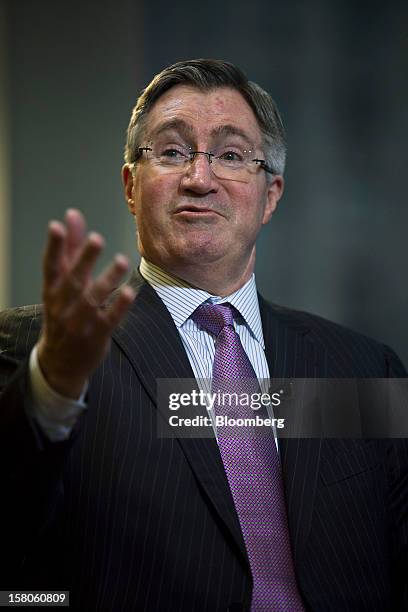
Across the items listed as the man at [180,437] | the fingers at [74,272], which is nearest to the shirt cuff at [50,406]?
the man at [180,437]

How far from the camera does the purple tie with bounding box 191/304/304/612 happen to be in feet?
4.53

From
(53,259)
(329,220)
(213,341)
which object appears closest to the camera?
(53,259)

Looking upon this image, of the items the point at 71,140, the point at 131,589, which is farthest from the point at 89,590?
the point at 71,140

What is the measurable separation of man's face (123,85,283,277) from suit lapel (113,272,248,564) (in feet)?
0.37

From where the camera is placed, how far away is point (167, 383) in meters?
1.48

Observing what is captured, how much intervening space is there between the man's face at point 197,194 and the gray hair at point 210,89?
0.02m

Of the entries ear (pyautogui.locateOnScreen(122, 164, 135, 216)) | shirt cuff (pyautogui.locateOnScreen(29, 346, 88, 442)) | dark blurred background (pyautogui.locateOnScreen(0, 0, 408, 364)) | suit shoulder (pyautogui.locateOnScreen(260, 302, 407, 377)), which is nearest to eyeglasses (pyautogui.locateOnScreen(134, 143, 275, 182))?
ear (pyautogui.locateOnScreen(122, 164, 135, 216))

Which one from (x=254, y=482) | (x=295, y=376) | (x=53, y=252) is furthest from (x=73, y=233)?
(x=295, y=376)

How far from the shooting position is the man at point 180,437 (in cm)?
110

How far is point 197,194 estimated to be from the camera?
65.4 inches

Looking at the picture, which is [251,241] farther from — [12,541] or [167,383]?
[12,541]

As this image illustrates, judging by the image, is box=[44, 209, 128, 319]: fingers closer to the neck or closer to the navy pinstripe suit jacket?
the navy pinstripe suit jacket

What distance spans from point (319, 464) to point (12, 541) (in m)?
0.58

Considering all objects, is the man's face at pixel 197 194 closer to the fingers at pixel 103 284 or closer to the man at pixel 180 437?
the man at pixel 180 437
